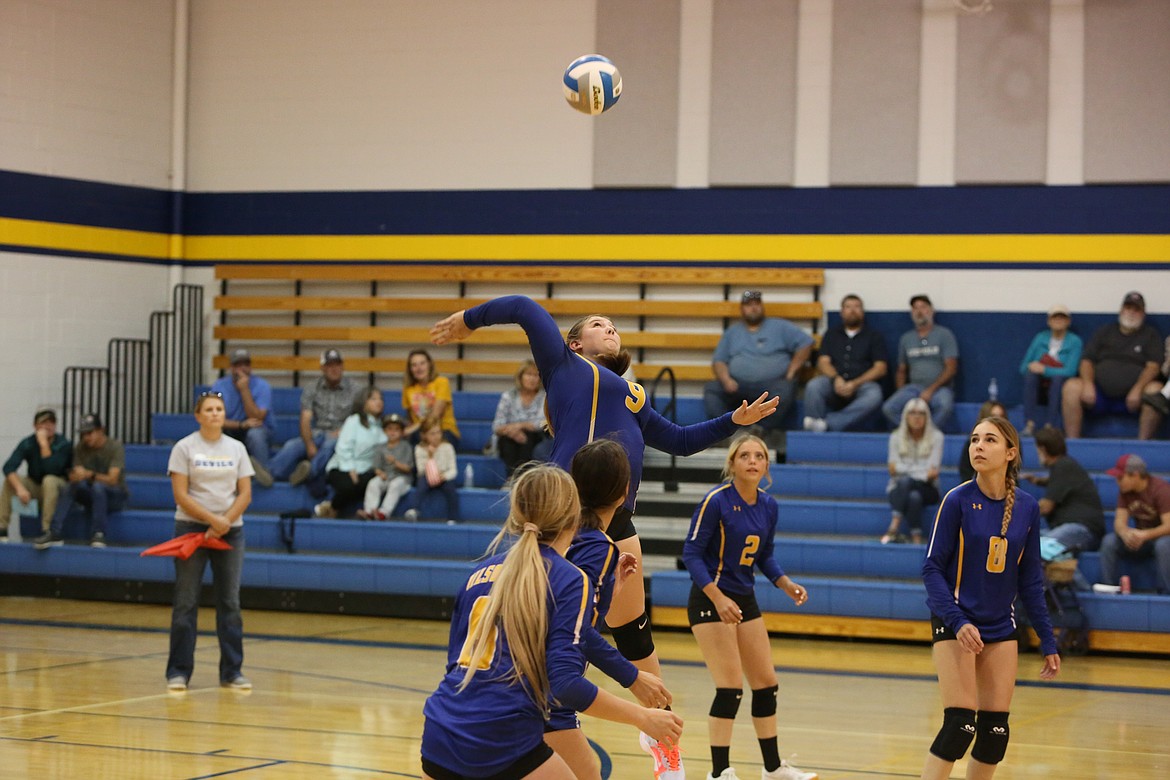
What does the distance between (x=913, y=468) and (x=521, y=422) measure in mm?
3460

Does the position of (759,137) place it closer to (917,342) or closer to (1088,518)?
(917,342)

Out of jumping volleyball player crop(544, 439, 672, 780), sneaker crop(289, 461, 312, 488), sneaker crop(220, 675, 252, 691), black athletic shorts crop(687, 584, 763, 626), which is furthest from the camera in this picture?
sneaker crop(289, 461, 312, 488)

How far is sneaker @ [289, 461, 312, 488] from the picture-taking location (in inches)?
508

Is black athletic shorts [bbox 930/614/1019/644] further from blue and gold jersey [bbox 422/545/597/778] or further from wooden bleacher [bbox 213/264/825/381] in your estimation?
wooden bleacher [bbox 213/264/825/381]

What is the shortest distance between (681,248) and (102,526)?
20.8 ft

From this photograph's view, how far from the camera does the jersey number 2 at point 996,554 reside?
5.02 meters

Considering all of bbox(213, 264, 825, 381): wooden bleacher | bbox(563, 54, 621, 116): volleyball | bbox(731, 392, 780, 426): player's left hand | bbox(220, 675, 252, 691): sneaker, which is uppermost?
bbox(563, 54, 621, 116): volleyball

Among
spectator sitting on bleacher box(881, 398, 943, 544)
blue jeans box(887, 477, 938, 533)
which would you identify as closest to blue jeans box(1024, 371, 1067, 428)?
spectator sitting on bleacher box(881, 398, 943, 544)

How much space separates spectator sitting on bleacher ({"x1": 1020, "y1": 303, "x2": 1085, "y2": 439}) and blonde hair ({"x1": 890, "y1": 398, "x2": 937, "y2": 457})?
1.43 meters

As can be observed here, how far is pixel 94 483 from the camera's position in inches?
504

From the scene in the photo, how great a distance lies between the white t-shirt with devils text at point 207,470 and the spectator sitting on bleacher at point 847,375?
624 cm

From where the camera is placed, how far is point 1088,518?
10336mm

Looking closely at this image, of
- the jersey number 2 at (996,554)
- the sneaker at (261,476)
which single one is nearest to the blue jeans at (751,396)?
the sneaker at (261,476)

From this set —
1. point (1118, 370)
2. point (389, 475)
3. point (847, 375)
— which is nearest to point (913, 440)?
point (847, 375)
